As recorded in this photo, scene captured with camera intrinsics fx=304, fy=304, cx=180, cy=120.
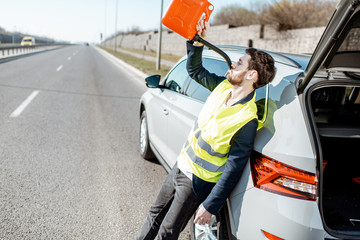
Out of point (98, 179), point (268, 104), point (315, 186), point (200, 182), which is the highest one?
point (268, 104)

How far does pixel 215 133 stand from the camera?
190 cm

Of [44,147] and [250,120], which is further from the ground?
[250,120]

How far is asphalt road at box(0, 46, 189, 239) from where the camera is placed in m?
2.89

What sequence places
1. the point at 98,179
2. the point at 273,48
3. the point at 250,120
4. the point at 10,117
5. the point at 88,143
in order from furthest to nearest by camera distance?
the point at 273,48
the point at 10,117
the point at 88,143
the point at 98,179
the point at 250,120

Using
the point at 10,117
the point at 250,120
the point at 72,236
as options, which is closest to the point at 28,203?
the point at 72,236

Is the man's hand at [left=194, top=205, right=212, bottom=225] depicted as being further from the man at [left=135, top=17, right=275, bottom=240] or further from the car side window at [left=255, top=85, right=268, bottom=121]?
the car side window at [left=255, top=85, right=268, bottom=121]

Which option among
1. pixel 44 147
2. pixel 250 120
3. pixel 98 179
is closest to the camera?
pixel 250 120

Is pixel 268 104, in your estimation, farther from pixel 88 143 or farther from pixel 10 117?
pixel 10 117

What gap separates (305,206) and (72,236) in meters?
2.02

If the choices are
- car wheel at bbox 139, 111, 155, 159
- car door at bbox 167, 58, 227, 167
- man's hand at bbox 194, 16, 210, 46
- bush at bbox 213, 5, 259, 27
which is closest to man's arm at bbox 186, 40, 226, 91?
man's hand at bbox 194, 16, 210, 46

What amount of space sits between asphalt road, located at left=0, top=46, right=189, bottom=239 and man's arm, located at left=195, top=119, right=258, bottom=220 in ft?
4.20

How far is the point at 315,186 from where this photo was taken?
173 cm

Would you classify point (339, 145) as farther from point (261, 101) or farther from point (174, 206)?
point (174, 206)

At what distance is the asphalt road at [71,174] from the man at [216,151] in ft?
2.96
